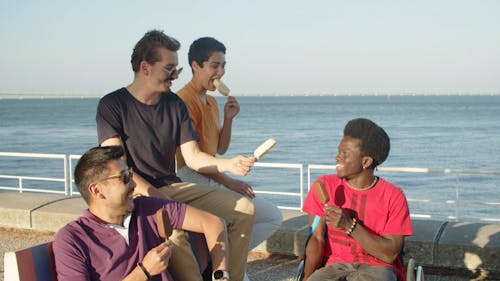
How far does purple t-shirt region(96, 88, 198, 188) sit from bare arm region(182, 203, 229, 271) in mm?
821

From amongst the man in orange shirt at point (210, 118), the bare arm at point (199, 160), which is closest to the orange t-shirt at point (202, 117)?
the man in orange shirt at point (210, 118)

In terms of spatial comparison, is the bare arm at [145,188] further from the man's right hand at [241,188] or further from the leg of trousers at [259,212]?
the man's right hand at [241,188]

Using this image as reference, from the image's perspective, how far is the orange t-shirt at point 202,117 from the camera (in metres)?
5.05

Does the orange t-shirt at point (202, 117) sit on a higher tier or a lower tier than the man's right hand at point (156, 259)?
higher

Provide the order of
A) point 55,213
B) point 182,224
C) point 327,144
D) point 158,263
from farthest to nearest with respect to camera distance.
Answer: point 327,144 → point 55,213 → point 182,224 → point 158,263

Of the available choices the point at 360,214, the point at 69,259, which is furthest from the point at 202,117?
the point at 69,259

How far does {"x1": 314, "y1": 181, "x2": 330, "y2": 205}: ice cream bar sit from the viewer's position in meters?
3.75

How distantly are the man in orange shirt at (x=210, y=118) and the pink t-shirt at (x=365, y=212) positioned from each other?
106 centimetres

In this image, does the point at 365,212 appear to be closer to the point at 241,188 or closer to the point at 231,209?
the point at 231,209

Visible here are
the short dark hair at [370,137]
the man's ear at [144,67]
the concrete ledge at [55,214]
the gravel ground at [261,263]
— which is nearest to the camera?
the short dark hair at [370,137]

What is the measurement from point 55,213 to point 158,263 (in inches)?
175

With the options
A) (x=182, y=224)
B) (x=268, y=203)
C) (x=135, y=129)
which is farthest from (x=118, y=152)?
(x=268, y=203)

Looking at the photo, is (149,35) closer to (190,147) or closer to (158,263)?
(190,147)

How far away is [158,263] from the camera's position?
10.5 ft
